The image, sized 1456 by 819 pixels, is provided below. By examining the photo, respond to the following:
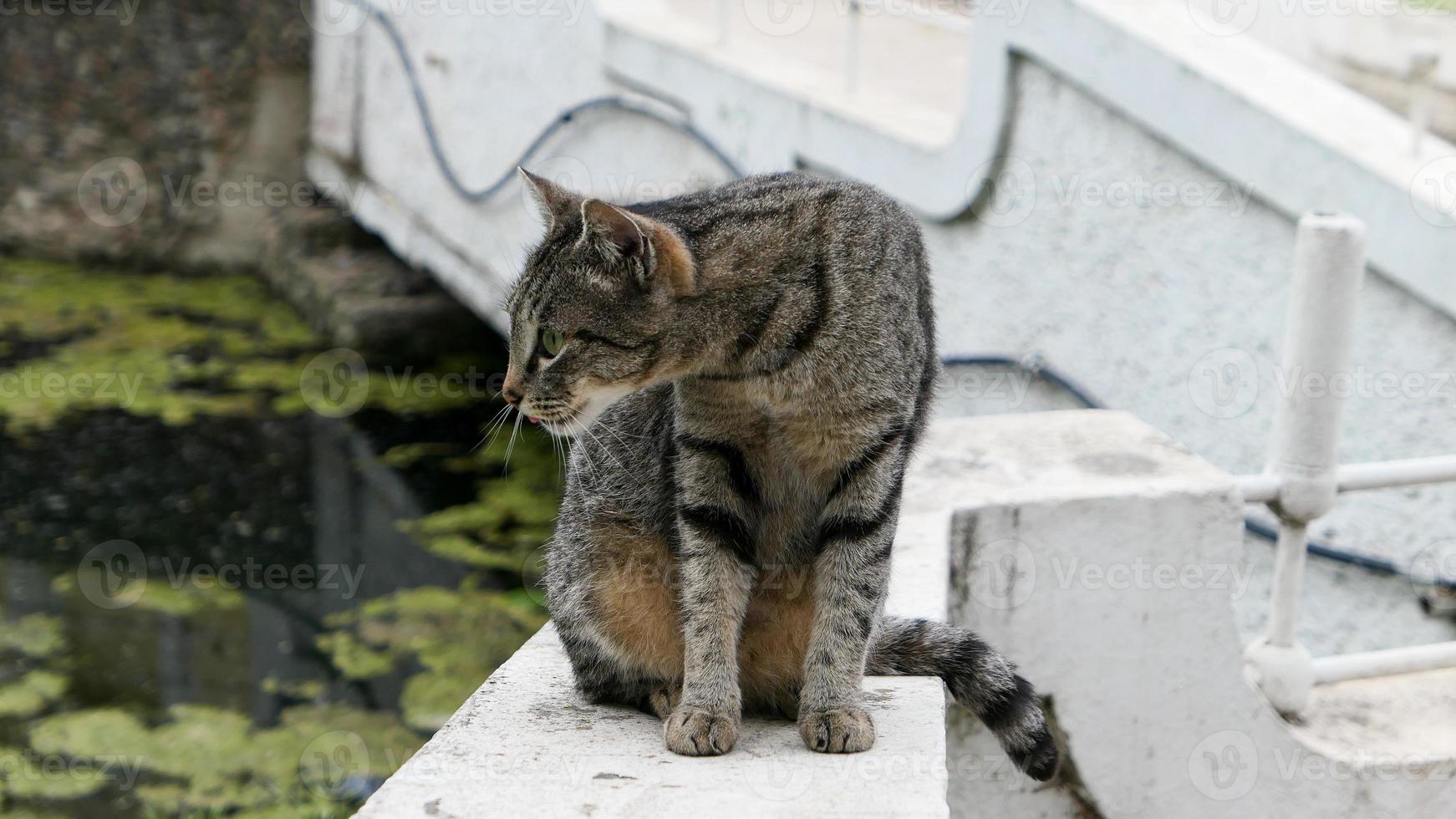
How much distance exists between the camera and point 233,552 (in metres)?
6.00

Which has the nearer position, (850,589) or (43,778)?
(850,589)

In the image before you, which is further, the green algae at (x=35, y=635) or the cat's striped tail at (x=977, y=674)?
the green algae at (x=35, y=635)

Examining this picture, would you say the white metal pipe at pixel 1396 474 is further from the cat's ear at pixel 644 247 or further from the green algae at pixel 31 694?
the green algae at pixel 31 694

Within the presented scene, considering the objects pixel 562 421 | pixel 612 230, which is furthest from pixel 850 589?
pixel 612 230

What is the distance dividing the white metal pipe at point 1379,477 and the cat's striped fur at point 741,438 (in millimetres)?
973

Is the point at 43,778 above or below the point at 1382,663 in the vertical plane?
below

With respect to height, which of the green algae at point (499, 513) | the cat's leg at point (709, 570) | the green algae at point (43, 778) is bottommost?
the green algae at point (43, 778)

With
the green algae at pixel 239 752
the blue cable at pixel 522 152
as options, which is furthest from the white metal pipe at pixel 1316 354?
the green algae at pixel 239 752

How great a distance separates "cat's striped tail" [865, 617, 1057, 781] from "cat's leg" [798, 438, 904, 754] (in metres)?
0.22

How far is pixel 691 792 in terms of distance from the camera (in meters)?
2.01

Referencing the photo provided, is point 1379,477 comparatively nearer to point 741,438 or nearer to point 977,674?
point 977,674

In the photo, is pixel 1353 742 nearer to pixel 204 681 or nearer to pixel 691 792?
pixel 691 792

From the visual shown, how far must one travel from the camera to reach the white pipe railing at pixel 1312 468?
2912 mm

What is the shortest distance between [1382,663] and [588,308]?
6.68 feet
